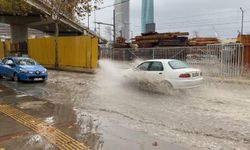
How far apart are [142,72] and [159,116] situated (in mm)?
5458

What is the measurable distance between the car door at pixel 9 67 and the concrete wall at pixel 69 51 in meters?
6.92

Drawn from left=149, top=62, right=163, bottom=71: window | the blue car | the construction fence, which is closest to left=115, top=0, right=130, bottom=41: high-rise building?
the construction fence

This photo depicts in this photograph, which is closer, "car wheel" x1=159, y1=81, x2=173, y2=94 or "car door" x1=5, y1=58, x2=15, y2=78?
"car wheel" x1=159, y1=81, x2=173, y2=94

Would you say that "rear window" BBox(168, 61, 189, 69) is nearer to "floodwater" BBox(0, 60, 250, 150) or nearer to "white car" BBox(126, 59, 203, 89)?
"white car" BBox(126, 59, 203, 89)

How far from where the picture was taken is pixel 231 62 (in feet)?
64.3

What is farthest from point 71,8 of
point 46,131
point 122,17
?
point 122,17

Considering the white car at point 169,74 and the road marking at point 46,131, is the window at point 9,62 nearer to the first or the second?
the white car at point 169,74

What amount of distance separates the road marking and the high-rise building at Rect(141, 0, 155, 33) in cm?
3004

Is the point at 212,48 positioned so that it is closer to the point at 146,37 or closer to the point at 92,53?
Result: the point at 92,53

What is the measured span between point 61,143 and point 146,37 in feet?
94.2

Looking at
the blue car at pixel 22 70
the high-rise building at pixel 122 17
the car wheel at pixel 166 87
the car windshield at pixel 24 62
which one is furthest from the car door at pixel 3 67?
the high-rise building at pixel 122 17

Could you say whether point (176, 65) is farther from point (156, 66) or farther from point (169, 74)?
point (156, 66)

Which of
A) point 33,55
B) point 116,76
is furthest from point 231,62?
point 33,55

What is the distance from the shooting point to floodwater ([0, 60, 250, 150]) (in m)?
6.88
